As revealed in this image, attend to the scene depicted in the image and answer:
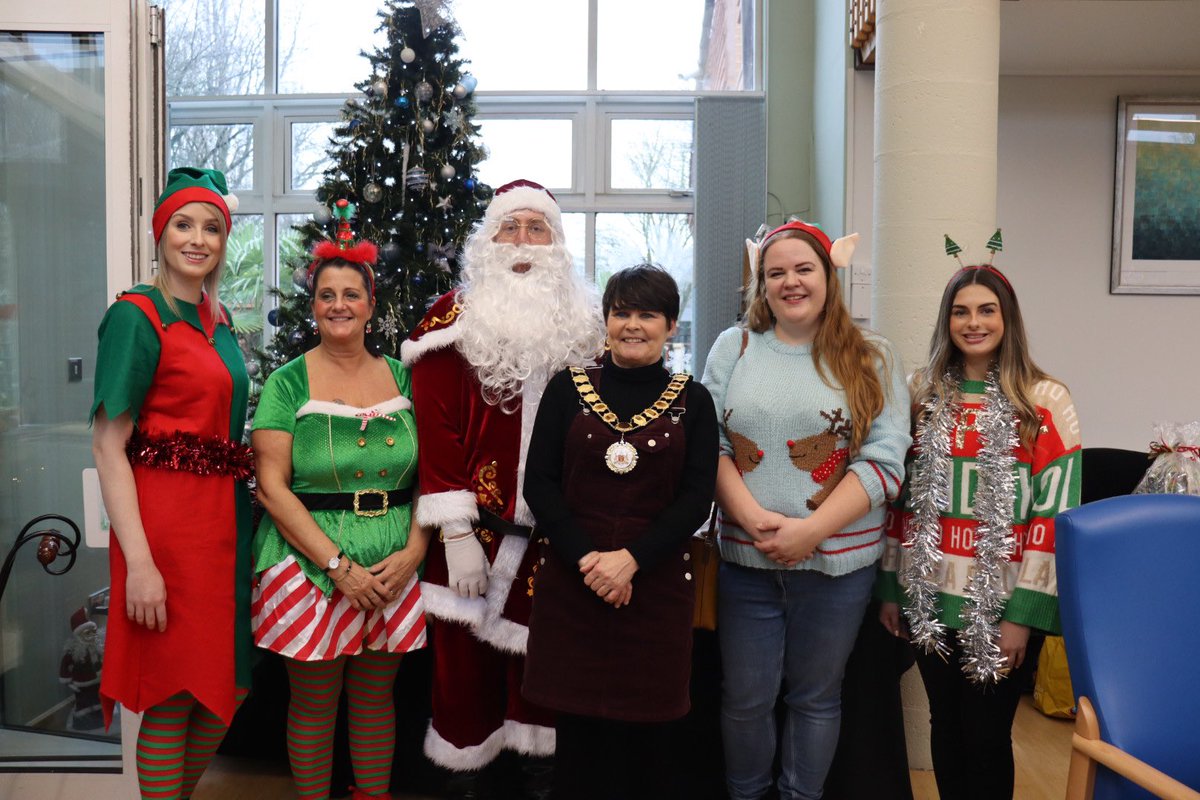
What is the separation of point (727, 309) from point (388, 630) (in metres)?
4.15

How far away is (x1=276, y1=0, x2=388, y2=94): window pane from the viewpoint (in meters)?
6.25

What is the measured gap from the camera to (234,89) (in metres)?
6.27

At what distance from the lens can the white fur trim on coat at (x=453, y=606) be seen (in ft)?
7.21

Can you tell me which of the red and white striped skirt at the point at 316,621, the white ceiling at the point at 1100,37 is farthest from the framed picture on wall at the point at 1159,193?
the red and white striped skirt at the point at 316,621

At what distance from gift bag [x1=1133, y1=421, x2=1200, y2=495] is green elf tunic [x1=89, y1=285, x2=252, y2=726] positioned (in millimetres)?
2238

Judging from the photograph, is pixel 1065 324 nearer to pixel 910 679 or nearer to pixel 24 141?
pixel 910 679

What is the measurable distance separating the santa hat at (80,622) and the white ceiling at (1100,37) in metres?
4.17

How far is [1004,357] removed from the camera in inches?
79.0

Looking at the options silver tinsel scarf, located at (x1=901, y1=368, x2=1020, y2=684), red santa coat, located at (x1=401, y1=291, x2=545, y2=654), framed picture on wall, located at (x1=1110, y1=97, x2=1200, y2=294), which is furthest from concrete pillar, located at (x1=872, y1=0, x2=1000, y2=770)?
framed picture on wall, located at (x1=1110, y1=97, x2=1200, y2=294)

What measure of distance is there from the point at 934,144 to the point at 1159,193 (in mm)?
2510

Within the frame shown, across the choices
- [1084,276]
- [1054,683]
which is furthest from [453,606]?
[1084,276]

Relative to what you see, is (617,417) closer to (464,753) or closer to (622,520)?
(622,520)

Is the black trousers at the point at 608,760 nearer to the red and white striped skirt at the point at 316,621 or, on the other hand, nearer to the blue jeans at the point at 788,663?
the blue jeans at the point at 788,663

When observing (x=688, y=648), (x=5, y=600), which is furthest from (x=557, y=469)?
(x=5, y=600)
